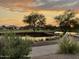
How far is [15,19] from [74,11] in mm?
4074

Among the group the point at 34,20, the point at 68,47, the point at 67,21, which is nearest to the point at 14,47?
the point at 68,47

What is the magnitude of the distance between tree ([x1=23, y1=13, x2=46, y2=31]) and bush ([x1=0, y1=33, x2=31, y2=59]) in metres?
7.69

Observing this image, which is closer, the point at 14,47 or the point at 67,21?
the point at 14,47

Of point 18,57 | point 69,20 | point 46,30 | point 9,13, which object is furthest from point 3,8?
point 18,57

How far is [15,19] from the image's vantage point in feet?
55.1

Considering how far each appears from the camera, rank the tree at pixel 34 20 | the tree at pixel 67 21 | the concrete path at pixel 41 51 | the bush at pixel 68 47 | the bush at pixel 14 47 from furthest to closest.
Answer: the tree at pixel 67 21 → the tree at pixel 34 20 → the bush at pixel 68 47 → the concrete path at pixel 41 51 → the bush at pixel 14 47

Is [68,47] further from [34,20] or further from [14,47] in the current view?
[34,20]

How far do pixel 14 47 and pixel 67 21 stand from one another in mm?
9759

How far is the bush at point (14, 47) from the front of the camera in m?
8.24

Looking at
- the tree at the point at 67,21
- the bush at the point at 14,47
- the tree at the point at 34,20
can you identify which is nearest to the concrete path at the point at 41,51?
the bush at the point at 14,47

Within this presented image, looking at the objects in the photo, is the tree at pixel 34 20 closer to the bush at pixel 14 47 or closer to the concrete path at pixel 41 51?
the concrete path at pixel 41 51

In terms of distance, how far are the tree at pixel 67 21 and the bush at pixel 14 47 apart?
8.45 m

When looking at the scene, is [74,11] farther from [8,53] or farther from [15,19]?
[8,53]

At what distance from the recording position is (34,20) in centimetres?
1719
